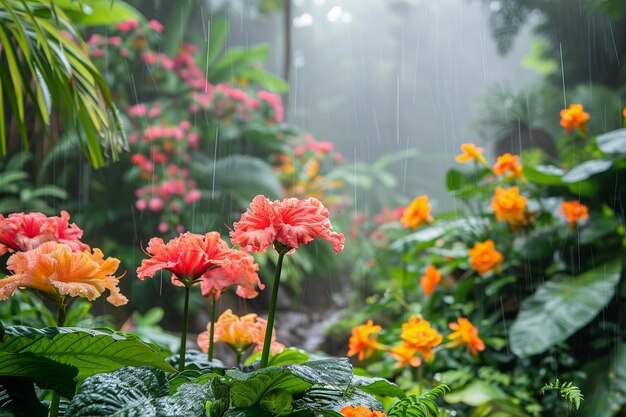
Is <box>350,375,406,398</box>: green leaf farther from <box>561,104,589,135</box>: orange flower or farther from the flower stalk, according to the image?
<box>561,104,589,135</box>: orange flower

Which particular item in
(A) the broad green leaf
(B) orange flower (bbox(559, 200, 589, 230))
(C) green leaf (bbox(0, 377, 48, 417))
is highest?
(B) orange flower (bbox(559, 200, 589, 230))

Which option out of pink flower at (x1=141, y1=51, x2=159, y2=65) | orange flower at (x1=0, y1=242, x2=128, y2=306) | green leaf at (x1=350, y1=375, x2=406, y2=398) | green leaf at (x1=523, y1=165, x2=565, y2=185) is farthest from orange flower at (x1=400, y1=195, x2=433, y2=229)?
pink flower at (x1=141, y1=51, x2=159, y2=65)

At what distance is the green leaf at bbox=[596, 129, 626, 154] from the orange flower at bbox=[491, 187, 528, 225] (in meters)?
0.40

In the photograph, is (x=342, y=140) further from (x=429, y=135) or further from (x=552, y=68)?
(x=552, y=68)

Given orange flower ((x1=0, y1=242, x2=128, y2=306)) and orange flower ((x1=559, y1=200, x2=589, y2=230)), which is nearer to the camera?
orange flower ((x1=0, y1=242, x2=128, y2=306))

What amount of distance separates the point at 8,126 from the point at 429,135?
5.69 metres

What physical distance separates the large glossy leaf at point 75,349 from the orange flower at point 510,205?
6.70 ft

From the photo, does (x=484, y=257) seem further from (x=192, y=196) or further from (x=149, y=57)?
(x=149, y=57)

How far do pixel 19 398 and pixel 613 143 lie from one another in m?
2.54

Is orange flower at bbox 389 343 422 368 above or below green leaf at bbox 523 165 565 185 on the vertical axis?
below

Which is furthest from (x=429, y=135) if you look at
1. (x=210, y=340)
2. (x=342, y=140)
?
(x=210, y=340)

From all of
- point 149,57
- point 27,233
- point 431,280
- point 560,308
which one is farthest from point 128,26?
point 27,233

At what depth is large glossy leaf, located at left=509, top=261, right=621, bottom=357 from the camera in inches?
90.0

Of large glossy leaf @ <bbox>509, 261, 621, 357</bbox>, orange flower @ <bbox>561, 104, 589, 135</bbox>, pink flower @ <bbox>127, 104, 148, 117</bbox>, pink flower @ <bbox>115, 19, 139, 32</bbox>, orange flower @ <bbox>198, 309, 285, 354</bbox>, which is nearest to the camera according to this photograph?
orange flower @ <bbox>198, 309, 285, 354</bbox>
